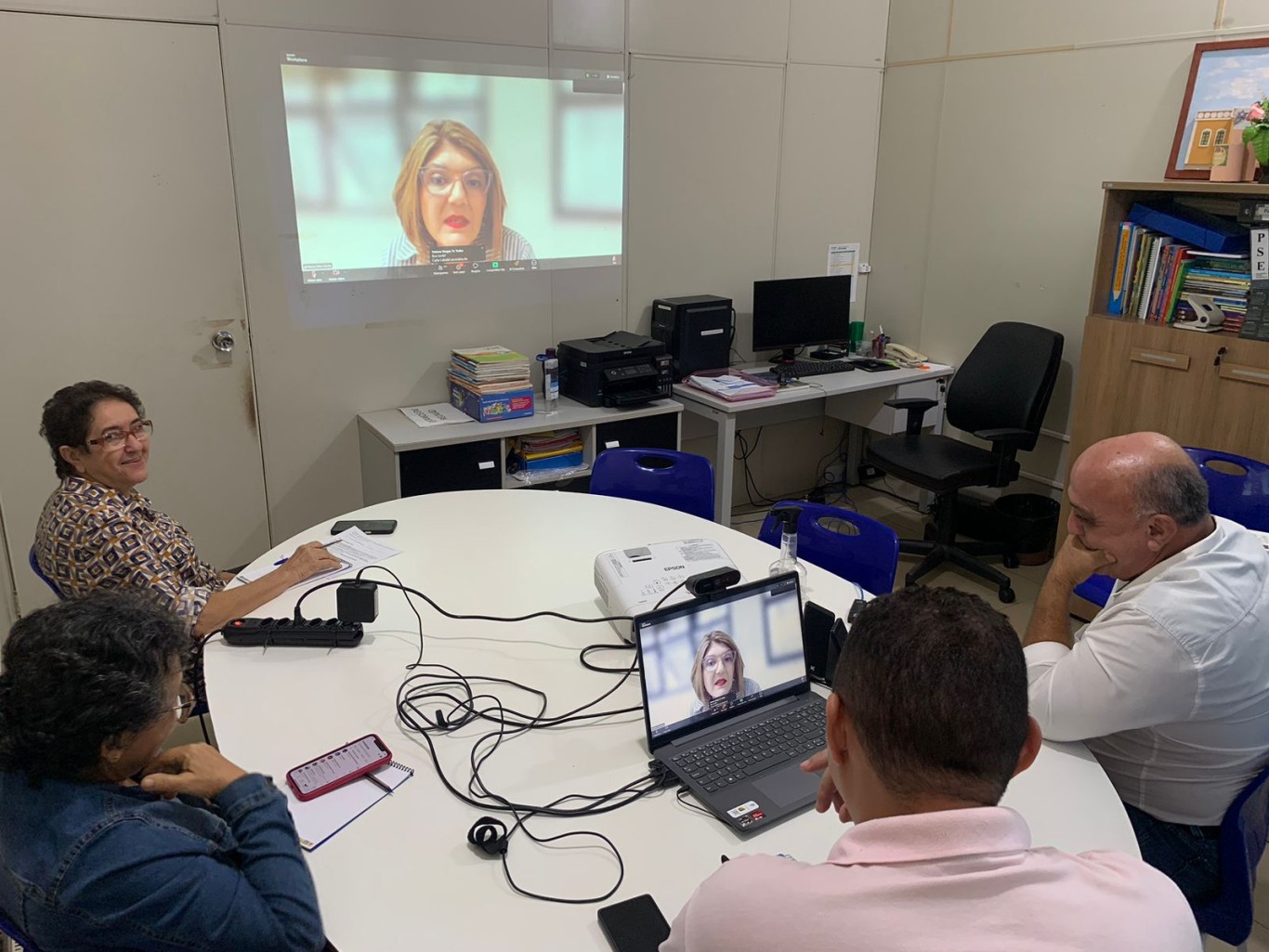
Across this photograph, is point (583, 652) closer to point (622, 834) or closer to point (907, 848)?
point (622, 834)

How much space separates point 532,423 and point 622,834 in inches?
99.9

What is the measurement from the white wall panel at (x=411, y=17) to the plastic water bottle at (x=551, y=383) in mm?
1311

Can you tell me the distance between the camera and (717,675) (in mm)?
1710

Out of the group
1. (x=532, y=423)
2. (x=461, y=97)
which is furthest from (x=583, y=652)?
(x=461, y=97)

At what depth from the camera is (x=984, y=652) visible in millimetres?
970

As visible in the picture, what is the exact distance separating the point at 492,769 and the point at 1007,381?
3361 millimetres

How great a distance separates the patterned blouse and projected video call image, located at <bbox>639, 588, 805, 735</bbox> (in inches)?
43.8

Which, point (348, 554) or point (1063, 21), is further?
point (1063, 21)

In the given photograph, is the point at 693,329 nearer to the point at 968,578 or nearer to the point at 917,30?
the point at 968,578

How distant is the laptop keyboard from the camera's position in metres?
1.59

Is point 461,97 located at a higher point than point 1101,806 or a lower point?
higher

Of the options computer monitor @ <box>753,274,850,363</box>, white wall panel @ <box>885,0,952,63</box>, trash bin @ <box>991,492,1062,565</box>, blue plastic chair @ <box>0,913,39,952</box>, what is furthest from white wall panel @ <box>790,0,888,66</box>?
blue plastic chair @ <box>0,913,39,952</box>

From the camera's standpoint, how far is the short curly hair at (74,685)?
119cm

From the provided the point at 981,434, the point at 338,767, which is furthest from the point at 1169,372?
the point at 338,767
